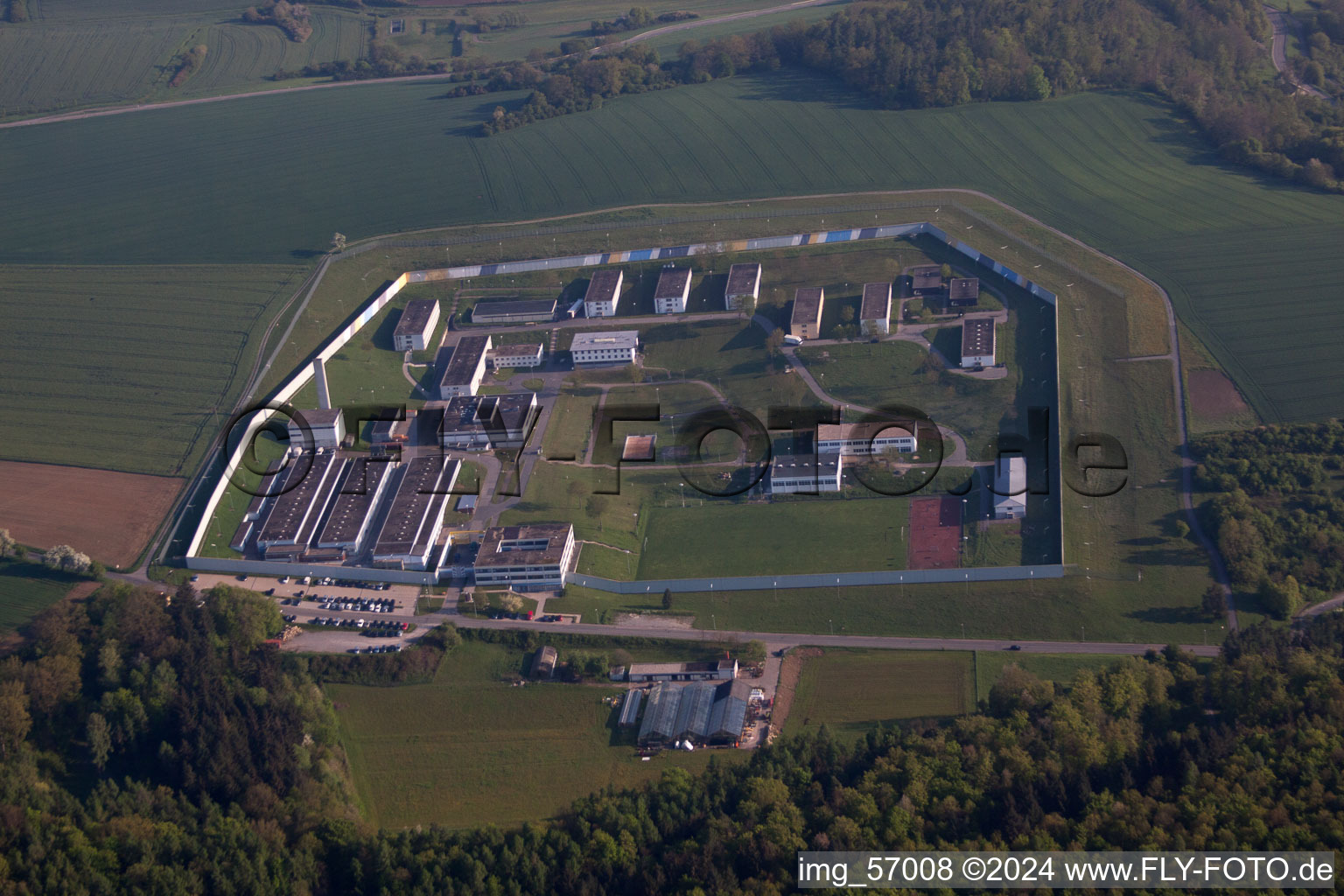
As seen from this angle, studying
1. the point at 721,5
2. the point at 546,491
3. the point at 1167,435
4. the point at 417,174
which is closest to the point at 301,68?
the point at 417,174

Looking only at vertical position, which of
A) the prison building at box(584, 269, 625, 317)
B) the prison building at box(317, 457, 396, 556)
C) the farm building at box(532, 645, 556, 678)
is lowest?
A: the farm building at box(532, 645, 556, 678)

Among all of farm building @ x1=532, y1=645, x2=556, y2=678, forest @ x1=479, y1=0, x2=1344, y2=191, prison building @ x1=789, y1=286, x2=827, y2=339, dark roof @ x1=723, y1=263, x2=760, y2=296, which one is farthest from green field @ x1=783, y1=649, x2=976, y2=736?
forest @ x1=479, y1=0, x2=1344, y2=191

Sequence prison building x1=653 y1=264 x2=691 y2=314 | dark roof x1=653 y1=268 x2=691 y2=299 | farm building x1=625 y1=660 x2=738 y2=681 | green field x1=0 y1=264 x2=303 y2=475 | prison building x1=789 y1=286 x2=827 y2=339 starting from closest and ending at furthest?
farm building x1=625 y1=660 x2=738 y2=681
green field x1=0 y1=264 x2=303 y2=475
prison building x1=789 y1=286 x2=827 y2=339
prison building x1=653 y1=264 x2=691 y2=314
dark roof x1=653 y1=268 x2=691 y2=299

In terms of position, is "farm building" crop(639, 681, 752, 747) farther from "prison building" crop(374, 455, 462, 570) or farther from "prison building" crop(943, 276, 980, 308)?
"prison building" crop(943, 276, 980, 308)

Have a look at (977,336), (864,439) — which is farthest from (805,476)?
(977,336)

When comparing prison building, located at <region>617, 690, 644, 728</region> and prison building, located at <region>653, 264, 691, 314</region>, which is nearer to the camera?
prison building, located at <region>617, 690, 644, 728</region>

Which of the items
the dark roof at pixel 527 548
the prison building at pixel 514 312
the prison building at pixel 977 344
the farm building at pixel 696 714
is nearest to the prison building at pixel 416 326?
the prison building at pixel 514 312

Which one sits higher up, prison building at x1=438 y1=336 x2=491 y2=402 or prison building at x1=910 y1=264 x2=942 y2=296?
prison building at x1=910 y1=264 x2=942 y2=296
